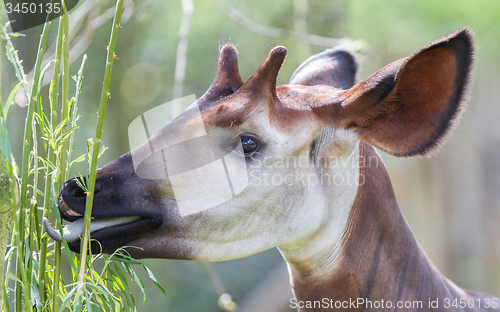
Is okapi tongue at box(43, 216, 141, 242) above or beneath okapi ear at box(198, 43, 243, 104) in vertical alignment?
beneath

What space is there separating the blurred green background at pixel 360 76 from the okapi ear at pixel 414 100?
480cm

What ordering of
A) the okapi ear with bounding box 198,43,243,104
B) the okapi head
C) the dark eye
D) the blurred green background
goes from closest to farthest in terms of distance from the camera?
the okapi head, the dark eye, the okapi ear with bounding box 198,43,243,104, the blurred green background

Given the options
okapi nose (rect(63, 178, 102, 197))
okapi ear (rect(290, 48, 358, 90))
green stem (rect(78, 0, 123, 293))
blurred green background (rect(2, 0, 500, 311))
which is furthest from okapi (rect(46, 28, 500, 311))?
blurred green background (rect(2, 0, 500, 311))

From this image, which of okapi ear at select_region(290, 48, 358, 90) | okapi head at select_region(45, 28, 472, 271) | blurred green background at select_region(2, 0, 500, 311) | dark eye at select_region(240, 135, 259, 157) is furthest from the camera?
blurred green background at select_region(2, 0, 500, 311)

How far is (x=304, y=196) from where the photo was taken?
1.63 m

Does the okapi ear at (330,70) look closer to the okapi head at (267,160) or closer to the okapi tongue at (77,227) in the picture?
the okapi head at (267,160)

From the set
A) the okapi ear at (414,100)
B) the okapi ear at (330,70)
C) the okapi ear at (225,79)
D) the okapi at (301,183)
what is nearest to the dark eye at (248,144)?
the okapi at (301,183)

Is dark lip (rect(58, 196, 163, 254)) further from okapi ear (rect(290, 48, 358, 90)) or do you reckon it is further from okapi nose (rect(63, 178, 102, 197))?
okapi ear (rect(290, 48, 358, 90))

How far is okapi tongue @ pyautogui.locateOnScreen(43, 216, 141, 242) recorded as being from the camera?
1.16 metres

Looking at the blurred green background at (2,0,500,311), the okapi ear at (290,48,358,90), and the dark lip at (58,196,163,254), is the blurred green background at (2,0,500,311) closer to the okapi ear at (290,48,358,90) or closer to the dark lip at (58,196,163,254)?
the okapi ear at (290,48,358,90)

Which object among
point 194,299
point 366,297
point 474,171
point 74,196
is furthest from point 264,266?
point 74,196

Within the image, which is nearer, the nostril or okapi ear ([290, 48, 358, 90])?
the nostril

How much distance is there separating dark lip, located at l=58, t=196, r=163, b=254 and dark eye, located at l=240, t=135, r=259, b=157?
14.2 inches

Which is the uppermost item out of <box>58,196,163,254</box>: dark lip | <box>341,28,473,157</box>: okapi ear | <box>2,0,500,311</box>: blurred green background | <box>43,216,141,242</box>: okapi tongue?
<box>341,28,473,157</box>: okapi ear
